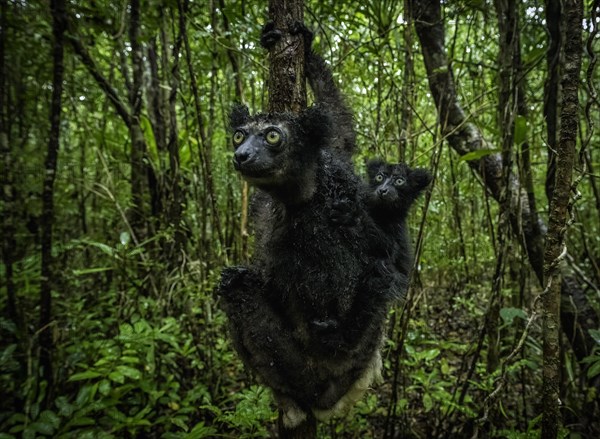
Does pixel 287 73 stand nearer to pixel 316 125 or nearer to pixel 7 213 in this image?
pixel 316 125

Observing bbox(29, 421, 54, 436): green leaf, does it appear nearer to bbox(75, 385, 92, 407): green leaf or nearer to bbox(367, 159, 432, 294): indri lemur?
Answer: bbox(75, 385, 92, 407): green leaf

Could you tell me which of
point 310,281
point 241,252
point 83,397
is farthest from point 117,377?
point 310,281

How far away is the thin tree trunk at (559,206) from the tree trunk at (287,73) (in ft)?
4.39

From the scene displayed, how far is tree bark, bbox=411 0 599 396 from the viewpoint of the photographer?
337 centimetres

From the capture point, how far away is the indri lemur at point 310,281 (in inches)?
84.9

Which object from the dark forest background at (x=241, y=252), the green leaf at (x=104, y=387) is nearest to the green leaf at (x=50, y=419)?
the dark forest background at (x=241, y=252)

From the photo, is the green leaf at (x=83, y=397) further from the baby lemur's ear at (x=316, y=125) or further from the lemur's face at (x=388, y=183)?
the lemur's face at (x=388, y=183)

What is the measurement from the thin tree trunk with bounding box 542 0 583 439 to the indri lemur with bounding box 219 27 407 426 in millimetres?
838

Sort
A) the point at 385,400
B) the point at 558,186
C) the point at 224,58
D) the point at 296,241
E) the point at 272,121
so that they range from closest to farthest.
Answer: the point at 558,186 < the point at 272,121 < the point at 296,241 < the point at 385,400 < the point at 224,58

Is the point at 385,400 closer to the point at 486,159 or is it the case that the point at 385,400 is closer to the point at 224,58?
the point at 486,159

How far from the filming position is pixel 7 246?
332 cm

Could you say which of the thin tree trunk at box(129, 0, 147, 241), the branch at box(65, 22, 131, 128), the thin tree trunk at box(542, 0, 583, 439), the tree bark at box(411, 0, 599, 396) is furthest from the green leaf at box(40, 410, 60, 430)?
the tree bark at box(411, 0, 599, 396)

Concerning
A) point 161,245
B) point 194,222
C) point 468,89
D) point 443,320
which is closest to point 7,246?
point 161,245

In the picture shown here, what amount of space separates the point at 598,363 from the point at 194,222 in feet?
16.3
